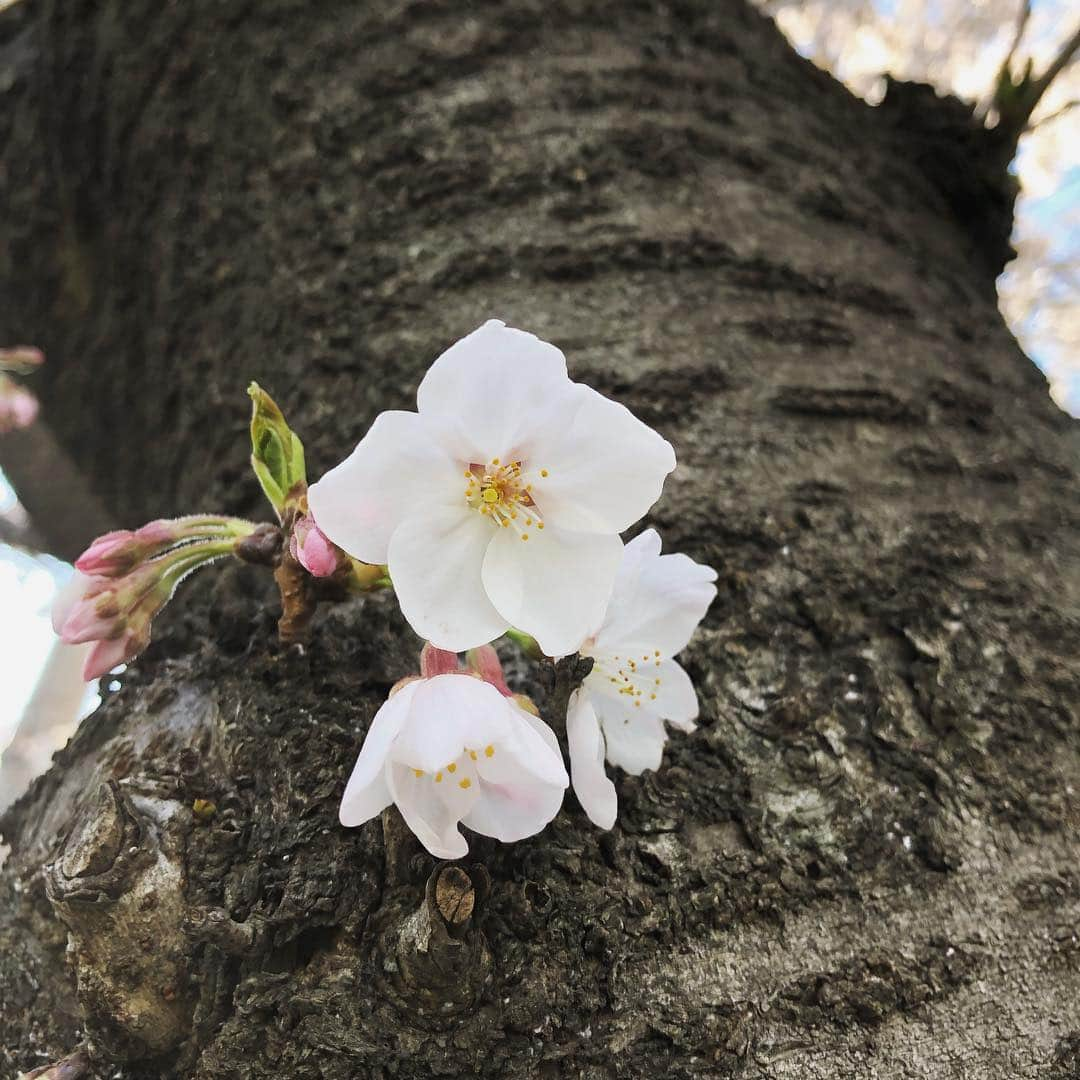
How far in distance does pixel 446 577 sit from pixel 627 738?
0.22 metres

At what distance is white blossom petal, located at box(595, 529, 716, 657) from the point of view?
28.6 inches

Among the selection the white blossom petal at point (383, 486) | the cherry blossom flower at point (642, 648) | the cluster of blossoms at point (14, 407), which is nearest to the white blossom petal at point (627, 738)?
the cherry blossom flower at point (642, 648)

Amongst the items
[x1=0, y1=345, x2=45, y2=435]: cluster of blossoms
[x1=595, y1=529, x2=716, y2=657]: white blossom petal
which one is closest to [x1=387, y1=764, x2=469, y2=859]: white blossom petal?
[x1=595, y1=529, x2=716, y2=657]: white blossom petal

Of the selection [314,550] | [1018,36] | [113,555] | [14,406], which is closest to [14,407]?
[14,406]

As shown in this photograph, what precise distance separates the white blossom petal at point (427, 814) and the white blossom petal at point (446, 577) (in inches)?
3.8

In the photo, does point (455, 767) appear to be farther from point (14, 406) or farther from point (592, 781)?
point (14, 406)

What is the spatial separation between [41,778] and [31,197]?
1314 mm

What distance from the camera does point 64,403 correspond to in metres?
1.85

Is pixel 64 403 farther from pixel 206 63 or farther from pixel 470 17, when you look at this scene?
pixel 470 17

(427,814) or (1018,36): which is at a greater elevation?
(1018,36)

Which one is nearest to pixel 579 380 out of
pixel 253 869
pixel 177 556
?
pixel 177 556

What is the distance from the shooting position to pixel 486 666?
0.71 meters

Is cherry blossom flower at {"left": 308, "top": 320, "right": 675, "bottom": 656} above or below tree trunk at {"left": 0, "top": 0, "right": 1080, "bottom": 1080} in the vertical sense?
above

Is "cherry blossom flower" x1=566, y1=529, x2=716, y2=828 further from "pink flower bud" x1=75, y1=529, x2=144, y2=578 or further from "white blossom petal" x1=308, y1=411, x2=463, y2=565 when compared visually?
"pink flower bud" x1=75, y1=529, x2=144, y2=578
